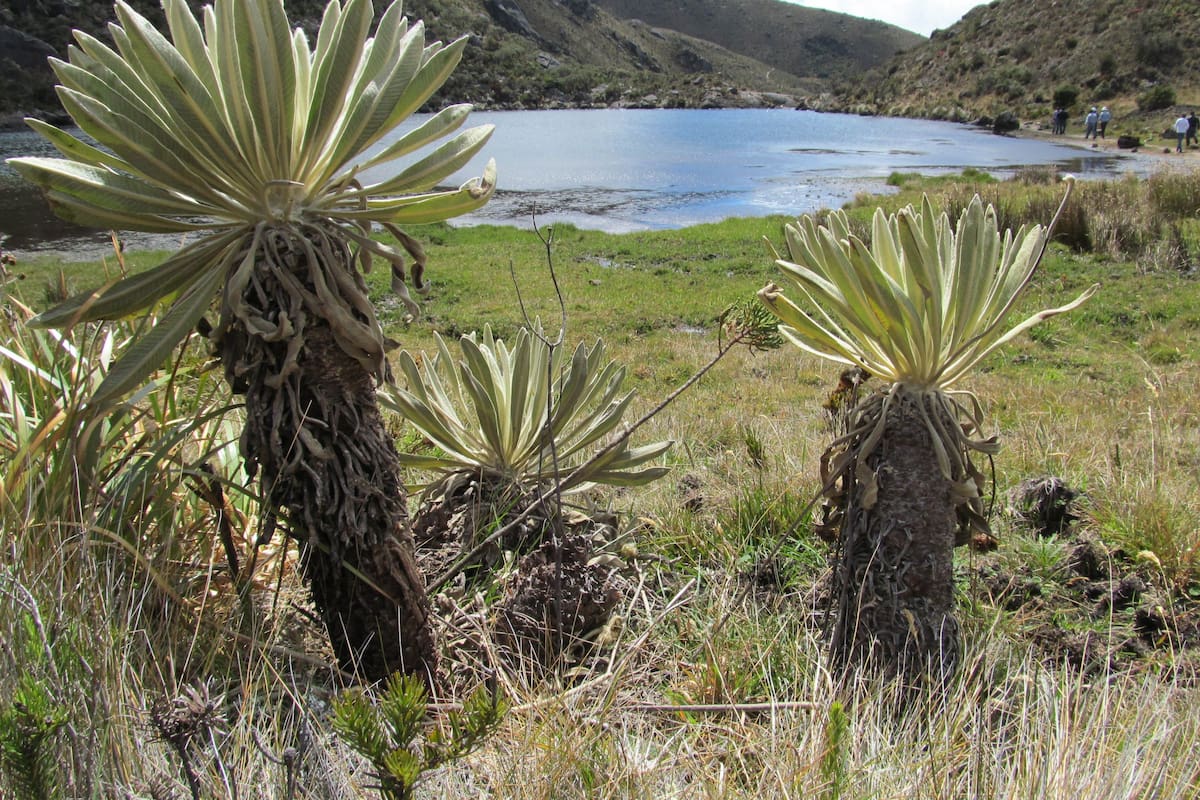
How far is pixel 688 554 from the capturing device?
2.65 metres

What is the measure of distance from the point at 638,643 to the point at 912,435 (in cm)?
77

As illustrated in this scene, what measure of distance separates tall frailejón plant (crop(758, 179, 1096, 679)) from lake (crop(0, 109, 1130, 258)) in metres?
4.49

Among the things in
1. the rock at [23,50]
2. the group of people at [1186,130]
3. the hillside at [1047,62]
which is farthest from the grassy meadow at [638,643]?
the rock at [23,50]

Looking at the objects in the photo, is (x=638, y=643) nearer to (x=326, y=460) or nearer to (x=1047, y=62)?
(x=326, y=460)

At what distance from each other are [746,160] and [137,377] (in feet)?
119

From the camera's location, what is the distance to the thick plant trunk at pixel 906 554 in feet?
5.87

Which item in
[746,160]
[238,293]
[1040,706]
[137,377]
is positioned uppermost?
[746,160]

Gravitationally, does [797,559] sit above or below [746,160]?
below

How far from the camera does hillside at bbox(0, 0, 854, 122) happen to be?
4069 centimetres

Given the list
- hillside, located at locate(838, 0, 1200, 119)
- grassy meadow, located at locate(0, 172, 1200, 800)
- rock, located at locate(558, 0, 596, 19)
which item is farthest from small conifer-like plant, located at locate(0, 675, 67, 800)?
rock, located at locate(558, 0, 596, 19)

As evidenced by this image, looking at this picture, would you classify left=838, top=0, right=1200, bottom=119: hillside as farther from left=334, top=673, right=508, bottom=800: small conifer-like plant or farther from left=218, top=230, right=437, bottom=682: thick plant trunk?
left=334, top=673, right=508, bottom=800: small conifer-like plant

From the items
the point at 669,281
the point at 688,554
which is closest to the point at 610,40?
the point at 669,281

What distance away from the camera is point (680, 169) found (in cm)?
3216

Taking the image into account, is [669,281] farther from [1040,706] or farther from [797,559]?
[1040,706]
